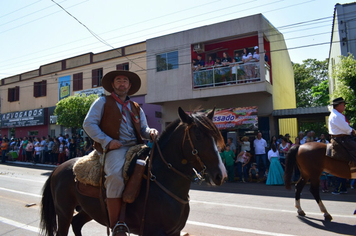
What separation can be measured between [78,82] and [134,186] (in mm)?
24756

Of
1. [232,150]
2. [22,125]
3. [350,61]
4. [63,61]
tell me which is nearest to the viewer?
[350,61]

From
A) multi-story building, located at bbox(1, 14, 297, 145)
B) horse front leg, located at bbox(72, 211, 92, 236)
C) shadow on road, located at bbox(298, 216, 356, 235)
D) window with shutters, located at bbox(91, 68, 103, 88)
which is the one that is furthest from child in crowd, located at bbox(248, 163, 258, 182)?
window with shutters, located at bbox(91, 68, 103, 88)

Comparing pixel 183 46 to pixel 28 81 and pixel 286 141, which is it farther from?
pixel 28 81

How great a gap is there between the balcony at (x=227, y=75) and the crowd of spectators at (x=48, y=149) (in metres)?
8.26

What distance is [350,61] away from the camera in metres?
10.9

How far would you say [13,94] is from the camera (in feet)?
107

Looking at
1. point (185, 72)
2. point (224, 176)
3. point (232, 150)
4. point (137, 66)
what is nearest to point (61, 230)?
point (224, 176)

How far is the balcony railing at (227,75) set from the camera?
15359 millimetres

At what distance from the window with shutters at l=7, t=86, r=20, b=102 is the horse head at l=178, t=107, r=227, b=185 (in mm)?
34724

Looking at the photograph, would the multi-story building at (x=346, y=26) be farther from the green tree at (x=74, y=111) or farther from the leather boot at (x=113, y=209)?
the leather boot at (x=113, y=209)

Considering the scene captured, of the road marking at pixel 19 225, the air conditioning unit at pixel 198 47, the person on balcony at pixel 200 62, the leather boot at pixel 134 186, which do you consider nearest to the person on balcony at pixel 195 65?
the person on balcony at pixel 200 62

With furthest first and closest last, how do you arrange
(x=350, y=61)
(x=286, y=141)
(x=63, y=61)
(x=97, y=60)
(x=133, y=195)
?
(x=63, y=61), (x=97, y=60), (x=286, y=141), (x=350, y=61), (x=133, y=195)

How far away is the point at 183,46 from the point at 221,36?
2829 millimetres

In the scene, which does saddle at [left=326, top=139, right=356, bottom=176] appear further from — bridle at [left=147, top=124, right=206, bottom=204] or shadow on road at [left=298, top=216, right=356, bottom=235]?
bridle at [left=147, top=124, right=206, bottom=204]
